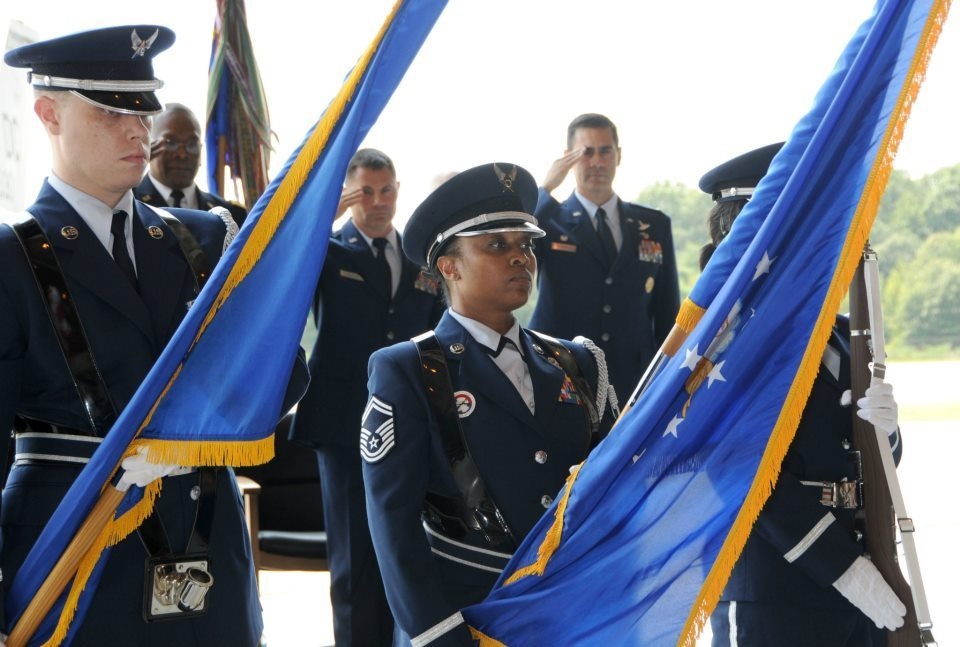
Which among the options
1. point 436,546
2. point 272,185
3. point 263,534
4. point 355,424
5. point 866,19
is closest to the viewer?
point 272,185

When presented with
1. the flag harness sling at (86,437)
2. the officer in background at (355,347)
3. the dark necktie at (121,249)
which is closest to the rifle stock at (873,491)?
the flag harness sling at (86,437)

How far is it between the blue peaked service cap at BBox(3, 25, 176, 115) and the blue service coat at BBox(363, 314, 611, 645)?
1.92 ft

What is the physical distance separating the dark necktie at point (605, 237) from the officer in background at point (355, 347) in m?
0.60

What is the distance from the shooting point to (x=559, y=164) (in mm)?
4074

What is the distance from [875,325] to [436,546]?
79 cm

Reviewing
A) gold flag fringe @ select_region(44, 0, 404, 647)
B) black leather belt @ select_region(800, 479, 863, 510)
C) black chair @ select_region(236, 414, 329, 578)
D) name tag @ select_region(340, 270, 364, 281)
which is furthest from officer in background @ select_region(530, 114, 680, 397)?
gold flag fringe @ select_region(44, 0, 404, 647)

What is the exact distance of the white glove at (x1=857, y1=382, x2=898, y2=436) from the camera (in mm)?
1922

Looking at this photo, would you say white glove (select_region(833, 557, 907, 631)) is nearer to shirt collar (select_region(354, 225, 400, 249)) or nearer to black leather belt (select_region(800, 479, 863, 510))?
black leather belt (select_region(800, 479, 863, 510))

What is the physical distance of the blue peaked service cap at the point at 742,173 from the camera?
7.64 feet

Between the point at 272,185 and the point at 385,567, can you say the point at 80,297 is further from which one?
the point at 385,567

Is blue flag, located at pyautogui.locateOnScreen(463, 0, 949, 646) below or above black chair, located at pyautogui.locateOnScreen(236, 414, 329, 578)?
above

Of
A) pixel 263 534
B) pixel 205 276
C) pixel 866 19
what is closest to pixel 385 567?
pixel 205 276

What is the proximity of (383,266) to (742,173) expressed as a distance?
5.07 ft

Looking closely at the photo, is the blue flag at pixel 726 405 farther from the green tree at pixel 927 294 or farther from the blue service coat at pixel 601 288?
the green tree at pixel 927 294
